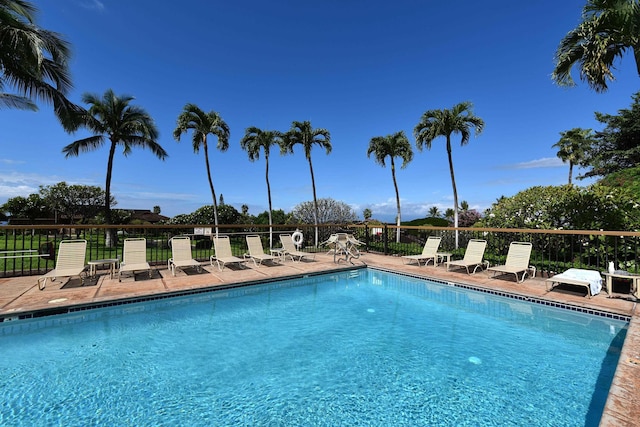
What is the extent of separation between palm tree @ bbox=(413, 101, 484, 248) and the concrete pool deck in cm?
1119

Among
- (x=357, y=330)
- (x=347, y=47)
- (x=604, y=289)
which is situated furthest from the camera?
(x=347, y=47)

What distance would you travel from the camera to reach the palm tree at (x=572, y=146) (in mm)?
29469

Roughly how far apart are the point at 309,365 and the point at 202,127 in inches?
750

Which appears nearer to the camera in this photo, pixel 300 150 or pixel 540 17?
pixel 540 17

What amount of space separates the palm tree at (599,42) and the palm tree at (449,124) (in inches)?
337

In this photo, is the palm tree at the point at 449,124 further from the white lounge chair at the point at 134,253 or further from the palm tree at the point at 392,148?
the white lounge chair at the point at 134,253

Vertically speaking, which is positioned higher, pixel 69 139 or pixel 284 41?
pixel 284 41

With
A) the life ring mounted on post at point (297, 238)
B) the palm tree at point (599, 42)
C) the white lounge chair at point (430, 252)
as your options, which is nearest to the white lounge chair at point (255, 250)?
the life ring mounted on post at point (297, 238)

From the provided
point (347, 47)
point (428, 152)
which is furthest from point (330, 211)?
point (347, 47)

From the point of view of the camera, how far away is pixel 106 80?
15.1 m

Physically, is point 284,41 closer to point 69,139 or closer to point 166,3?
point 166,3

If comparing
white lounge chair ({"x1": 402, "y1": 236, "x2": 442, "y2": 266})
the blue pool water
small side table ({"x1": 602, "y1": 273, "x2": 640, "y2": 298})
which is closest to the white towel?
small side table ({"x1": 602, "y1": 273, "x2": 640, "y2": 298})

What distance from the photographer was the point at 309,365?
345cm

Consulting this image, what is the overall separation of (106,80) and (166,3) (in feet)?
26.5
